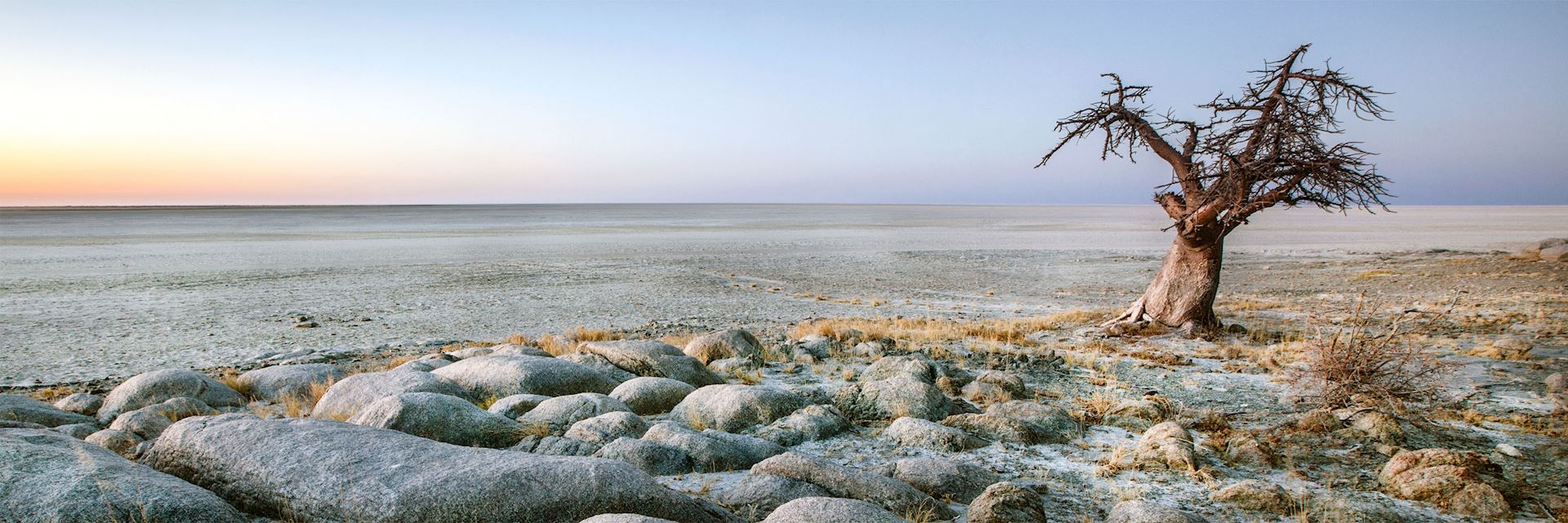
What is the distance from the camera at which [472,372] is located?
9.59 m

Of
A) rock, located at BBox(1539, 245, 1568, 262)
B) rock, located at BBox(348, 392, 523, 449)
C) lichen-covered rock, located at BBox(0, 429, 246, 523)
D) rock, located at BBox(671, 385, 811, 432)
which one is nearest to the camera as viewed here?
lichen-covered rock, located at BBox(0, 429, 246, 523)

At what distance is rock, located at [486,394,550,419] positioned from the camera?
320 inches

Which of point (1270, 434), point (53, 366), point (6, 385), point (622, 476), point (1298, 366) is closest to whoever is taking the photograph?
point (622, 476)

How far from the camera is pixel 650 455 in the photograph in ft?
21.1

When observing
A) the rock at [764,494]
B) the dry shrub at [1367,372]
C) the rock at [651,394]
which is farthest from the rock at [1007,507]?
the dry shrub at [1367,372]

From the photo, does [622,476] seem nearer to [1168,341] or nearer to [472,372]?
[472,372]

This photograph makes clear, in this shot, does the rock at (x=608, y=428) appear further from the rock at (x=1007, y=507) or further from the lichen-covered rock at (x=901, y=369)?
the lichen-covered rock at (x=901, y=369)

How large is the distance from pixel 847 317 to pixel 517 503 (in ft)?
44.8

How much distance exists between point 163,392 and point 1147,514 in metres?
9.80

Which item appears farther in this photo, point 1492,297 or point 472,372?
point 1492,297

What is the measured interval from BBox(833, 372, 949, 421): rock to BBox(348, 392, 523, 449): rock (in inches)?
139

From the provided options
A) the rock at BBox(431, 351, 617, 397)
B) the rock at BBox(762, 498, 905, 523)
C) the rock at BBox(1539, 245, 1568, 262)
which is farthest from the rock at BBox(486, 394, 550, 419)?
the rock at BBox(1539, 245, 1568, 262)

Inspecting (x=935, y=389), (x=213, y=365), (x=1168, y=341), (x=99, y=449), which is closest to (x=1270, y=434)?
(x=935, y=389)

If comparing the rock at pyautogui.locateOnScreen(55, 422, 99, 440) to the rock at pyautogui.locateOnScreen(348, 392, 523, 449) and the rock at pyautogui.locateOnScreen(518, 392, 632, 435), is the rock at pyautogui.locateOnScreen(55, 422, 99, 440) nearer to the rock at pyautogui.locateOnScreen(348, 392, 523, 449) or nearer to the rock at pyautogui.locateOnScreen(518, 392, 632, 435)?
the rock at pyautogui.locateOnScreen(348, 392, 523, 449)
